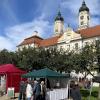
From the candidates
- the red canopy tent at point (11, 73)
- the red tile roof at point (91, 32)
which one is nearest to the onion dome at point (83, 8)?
the red tile roof at point (91, 32)

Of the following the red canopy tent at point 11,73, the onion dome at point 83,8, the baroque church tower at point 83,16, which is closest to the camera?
the red canopy tent at point 11,73

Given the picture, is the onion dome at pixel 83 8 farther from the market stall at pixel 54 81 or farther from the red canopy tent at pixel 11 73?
the market stall at pixel 54 81

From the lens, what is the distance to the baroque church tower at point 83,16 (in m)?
97.8

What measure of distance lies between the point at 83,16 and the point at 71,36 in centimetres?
2161

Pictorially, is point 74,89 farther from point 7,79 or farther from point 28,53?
point 28,53

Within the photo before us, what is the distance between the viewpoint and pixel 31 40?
98625 mm

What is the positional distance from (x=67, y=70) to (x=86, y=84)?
4.40m

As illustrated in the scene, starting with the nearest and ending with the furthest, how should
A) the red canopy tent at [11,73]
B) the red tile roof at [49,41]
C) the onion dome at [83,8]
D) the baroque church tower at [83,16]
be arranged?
the red canopy tent at [11,73] < the red tile roof at [49,41] < the baroque church tower at [83,16] < the onion dome at [83,8]

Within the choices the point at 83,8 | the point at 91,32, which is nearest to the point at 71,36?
the point at 91,32

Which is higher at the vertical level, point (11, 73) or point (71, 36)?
point (71, 36)

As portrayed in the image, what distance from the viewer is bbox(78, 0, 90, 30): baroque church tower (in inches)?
3850

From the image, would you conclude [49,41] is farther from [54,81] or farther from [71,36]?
[54,81]

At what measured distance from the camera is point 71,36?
80938 mm

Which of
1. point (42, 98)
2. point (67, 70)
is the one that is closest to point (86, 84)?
point (67, 70)
